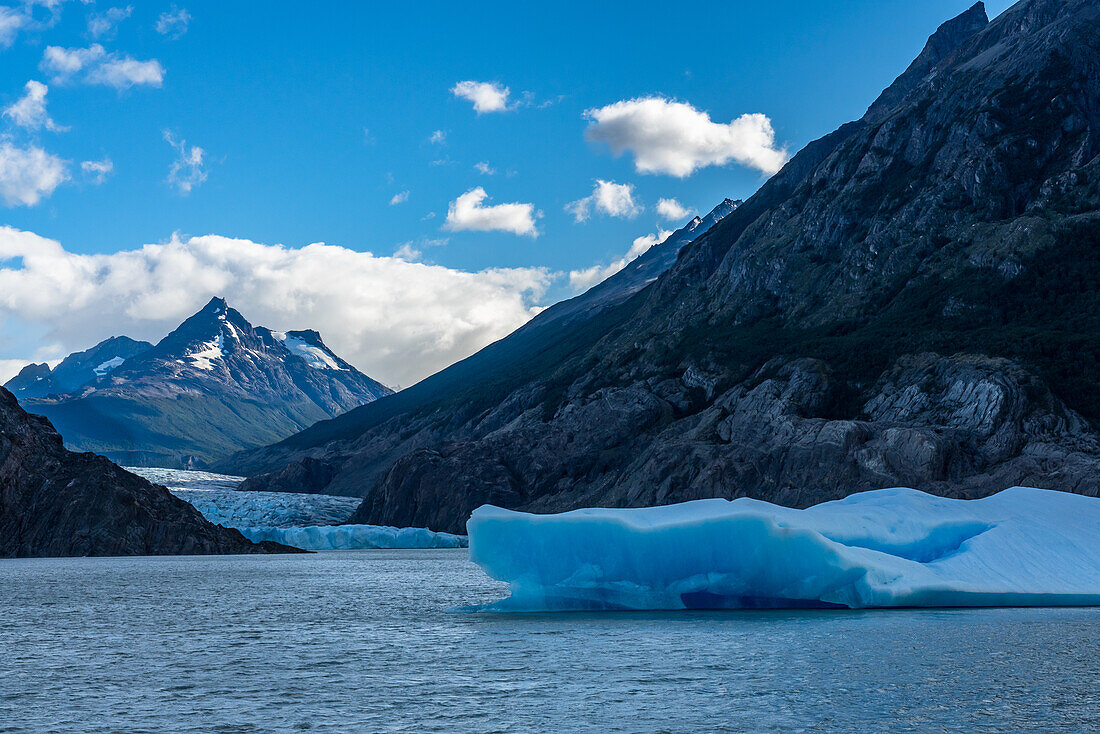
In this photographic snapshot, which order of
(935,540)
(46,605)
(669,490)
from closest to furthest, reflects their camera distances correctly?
(935,540) → (46,605) → (669,490)

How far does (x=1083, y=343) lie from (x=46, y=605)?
99.7 meters

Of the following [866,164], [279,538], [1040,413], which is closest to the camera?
[1040,413]

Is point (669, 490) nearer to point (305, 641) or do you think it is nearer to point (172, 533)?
point (172, 533)

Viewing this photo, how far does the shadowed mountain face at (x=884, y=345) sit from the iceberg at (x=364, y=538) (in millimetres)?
6628

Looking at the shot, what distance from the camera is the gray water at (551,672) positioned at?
Result: 15.6m

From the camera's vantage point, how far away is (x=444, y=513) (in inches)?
5399

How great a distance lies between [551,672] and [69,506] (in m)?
88.6

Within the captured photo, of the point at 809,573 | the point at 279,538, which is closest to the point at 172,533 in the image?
the point at 279,538

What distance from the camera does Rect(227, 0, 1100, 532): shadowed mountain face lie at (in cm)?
9669

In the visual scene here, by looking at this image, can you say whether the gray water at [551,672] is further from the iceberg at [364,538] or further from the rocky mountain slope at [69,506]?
the iceberg at [364,538]

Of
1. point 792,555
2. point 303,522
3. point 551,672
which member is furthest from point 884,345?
point 551,672

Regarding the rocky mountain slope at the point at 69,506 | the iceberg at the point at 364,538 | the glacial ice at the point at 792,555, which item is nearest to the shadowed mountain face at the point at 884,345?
the iceberg at the point at 364,538

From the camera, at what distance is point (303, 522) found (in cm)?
15050

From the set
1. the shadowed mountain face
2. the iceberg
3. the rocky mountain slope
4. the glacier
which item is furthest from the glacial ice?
the glacier
